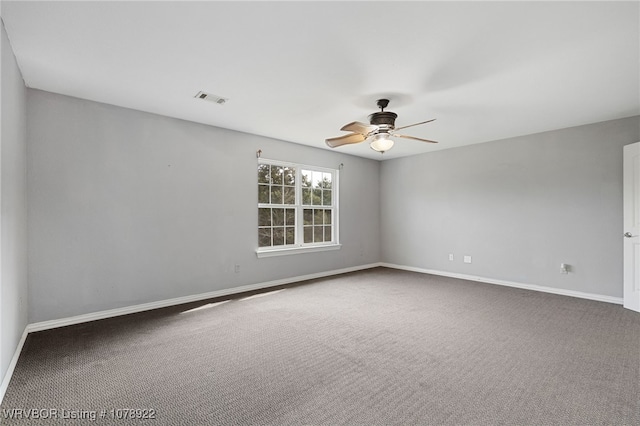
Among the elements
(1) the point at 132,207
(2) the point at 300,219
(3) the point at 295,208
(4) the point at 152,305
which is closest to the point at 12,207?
(1) the point at 132,207

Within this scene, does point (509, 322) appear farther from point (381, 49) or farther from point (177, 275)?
point (177, 275)

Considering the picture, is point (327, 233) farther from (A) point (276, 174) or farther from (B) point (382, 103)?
(B) point (382, 103)

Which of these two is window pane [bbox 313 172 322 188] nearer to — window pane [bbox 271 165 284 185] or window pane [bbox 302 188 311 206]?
window pane [bbox 302 188 311 206]

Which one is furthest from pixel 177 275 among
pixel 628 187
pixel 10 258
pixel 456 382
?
pixel 628 187

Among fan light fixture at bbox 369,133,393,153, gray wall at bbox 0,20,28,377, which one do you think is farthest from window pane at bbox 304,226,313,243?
gray wall at bbox 0,20,28,377

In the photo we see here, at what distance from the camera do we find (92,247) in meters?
3.49

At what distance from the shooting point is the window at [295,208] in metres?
5.12

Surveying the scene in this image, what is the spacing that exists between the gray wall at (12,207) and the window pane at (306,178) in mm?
3701

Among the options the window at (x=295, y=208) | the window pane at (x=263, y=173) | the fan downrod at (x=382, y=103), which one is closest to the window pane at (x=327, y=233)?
the window at (x=295, y=208)

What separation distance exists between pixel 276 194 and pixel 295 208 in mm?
460

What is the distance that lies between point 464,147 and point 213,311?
5.06 metres

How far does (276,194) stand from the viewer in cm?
527

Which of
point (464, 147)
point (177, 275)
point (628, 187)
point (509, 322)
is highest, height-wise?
point (464, 147)

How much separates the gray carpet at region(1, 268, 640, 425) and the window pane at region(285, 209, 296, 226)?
69.9 inches
